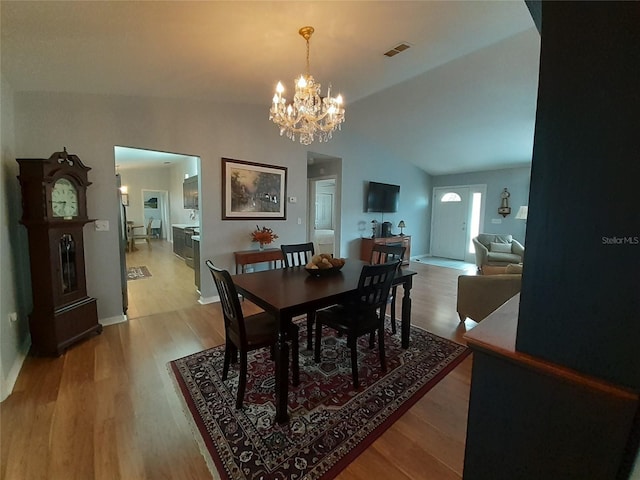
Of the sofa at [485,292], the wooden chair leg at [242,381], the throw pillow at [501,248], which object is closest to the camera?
the wooden chair leg at [242,381]

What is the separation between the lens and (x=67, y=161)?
246 centimetres

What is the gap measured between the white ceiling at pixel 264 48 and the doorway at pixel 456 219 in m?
3.56

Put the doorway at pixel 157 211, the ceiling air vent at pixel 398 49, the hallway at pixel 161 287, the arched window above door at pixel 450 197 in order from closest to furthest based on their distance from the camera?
the ceiling air vent at pixel 398 49 → the hallway at pixel 161 287 → the arched window above door at pixel 450 197 → the doorway at pixel 157 211

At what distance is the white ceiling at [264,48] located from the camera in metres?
1.82

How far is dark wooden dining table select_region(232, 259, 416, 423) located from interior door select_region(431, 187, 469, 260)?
6016 millimetres

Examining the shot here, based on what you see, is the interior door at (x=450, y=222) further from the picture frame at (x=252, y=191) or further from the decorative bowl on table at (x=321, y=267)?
the decorative bowl on table at (x=321, y=267)

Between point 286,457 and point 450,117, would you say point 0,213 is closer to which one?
point 286,457

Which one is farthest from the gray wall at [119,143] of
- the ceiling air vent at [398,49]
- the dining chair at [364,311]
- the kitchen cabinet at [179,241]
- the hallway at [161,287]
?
the kitchen cabinet at [179,241]

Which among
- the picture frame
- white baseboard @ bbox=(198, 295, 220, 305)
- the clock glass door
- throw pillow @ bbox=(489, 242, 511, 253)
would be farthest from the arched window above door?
the clock glass door

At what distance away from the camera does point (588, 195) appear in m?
0.71

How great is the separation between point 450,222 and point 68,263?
26.9 feet

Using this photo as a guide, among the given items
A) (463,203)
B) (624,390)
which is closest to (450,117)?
(463,203)

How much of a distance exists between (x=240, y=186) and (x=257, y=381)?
8.86ft

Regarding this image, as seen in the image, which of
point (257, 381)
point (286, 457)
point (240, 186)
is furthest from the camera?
point (240, 186)
